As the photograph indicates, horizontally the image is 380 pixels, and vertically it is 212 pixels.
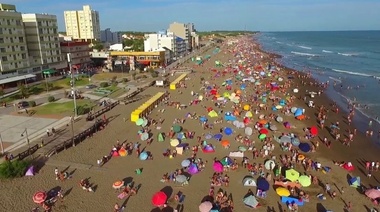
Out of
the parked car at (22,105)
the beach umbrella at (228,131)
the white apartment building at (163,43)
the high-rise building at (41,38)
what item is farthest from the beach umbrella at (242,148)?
the white apartment building at (163,43)

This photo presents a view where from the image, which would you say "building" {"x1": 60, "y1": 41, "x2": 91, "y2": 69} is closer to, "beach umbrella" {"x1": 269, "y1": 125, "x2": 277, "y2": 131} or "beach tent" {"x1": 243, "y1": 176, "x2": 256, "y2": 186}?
"beach umbrella" {"x1": 269, "y1": 125, "x2": 277, "y2": 131}

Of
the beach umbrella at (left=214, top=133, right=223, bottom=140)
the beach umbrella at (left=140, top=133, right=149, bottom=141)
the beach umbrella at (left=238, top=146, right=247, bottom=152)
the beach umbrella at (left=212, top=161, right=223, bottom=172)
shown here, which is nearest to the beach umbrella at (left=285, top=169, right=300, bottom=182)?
the beach umbrella at (left=212, top=161, right=223, bottom=172)

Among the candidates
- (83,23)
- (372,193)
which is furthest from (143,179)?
(83,23)

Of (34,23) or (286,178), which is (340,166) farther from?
(34,23)

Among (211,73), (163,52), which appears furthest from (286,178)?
(163,52)

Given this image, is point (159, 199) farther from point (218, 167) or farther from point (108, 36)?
point (108, 36)

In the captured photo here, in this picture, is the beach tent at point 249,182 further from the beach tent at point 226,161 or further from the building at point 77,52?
the building at point 77,52

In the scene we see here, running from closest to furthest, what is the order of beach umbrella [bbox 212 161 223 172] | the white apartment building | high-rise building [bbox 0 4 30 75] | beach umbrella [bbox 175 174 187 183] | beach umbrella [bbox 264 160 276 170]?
A: beach umbrella [bbox 175 174 187 183]
beach umbrella [bbox 212 161 223 172]
beach umbrella [bbox 264 160 276 170]
high-rise building [bbox 0 4 30 75]
the white apartment building
